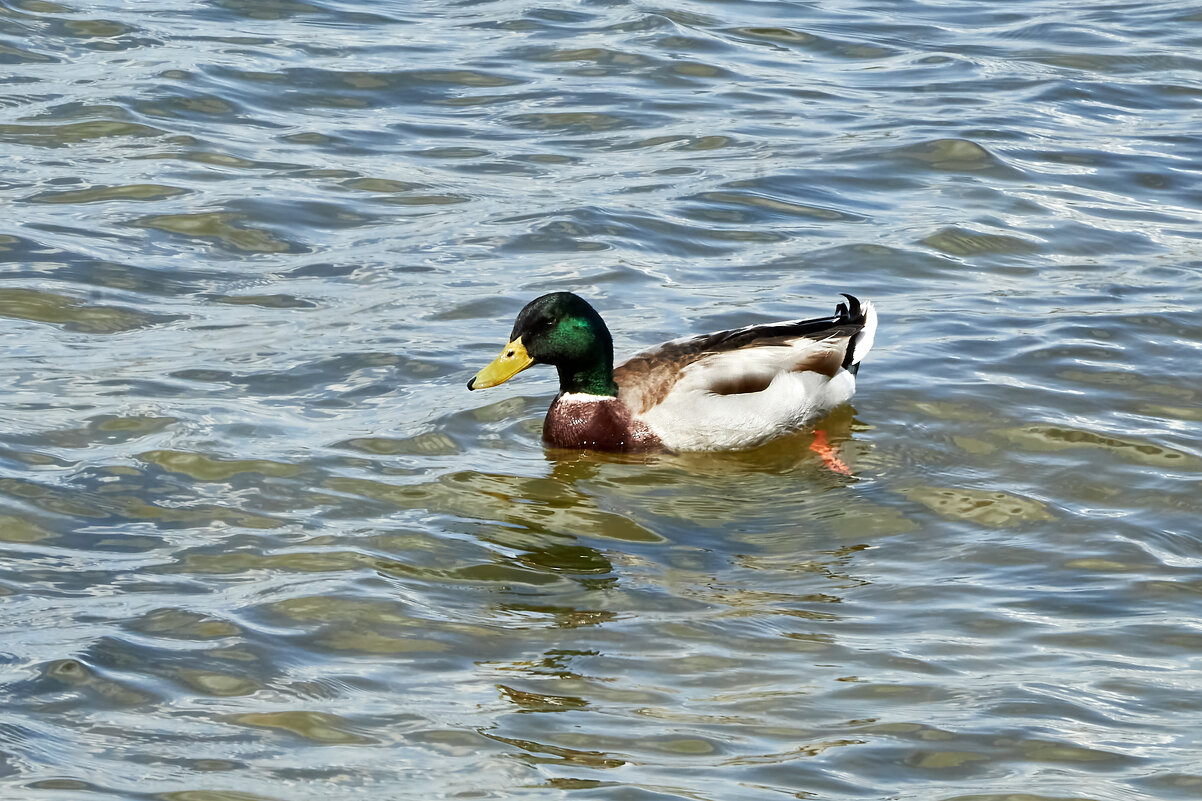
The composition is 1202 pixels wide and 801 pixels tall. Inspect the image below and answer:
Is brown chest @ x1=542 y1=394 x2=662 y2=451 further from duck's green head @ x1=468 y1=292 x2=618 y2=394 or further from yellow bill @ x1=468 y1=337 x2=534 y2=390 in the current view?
yellow bill @ x1=468 y1=337 x2=534 y2=390

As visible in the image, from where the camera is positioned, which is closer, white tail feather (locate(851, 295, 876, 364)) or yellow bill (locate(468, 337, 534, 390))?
yellow bill (locate(468, 337, 534, 390))

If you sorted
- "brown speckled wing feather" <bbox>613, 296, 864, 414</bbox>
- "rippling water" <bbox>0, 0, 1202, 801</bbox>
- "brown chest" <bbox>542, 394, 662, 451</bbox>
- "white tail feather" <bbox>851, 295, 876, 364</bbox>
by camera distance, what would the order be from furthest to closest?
1. "white tail feather" <bbox>851, 295, 876, 364</bbox>
2. "brown speckled wing feather" <bbox>613, 296, 864, 414</bbox>
3. "brown chest" <bbox>542, 394, 662, 451</bbox>
4. "rippling water" <bbox>0, 0, 1202, 801</bbox>

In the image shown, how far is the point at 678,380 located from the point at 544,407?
0.91 meters

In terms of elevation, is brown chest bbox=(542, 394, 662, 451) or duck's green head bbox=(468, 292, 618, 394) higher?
duck's green head bbox=(468, 292, 618, 394)

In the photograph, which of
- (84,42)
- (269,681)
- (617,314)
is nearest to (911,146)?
(617,314)

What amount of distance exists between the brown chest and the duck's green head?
0.13 metres

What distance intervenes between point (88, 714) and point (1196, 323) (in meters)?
6.93

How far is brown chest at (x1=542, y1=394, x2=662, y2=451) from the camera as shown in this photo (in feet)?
28.2

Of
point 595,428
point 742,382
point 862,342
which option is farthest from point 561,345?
point 862,342

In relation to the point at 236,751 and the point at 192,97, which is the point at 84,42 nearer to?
the point at 192,97

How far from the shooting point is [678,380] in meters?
8.76

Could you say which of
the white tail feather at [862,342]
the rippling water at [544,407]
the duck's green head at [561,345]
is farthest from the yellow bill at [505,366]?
the white tail feather at [862,342]

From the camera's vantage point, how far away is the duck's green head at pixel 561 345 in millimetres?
8695

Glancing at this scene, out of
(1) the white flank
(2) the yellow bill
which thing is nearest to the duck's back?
(1) the white flank
